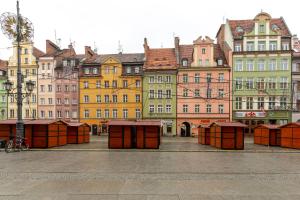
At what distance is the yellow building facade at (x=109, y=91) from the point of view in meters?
47.1

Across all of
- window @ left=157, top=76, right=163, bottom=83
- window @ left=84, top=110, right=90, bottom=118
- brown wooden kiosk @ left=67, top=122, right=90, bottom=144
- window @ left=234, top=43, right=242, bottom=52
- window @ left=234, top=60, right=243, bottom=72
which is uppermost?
window @ left=234, top=43, right=242, bottom=52

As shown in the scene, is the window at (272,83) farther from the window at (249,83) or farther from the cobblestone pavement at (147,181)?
the cobblestone pavement at (147,181)

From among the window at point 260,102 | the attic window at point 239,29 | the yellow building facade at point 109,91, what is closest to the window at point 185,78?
the yellow building facade at point 109,91

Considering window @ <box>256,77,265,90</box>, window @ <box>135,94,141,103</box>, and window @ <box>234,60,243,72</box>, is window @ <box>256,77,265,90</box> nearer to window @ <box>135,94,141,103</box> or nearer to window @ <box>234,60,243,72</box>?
window @ <box>234,60,243,72</box>

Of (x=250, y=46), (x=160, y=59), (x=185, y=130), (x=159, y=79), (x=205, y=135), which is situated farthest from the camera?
(x=160, y=59)

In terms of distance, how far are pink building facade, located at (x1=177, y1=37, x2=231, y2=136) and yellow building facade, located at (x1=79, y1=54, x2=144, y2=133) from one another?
25.1 feet

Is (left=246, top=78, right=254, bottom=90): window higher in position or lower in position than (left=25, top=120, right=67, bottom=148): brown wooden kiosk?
higher

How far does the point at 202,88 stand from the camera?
4581 cm

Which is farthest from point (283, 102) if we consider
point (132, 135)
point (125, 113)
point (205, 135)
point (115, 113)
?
point (132, 135)

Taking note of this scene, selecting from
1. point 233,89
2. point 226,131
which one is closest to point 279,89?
point 233,89

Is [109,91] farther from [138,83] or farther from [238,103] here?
[238,103]

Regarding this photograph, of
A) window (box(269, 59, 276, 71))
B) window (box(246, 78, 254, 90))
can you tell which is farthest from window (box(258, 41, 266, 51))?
window (box(246, 78, 254, 90))

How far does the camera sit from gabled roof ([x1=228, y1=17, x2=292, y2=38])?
45.7 meters

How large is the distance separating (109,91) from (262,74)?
1047 inches
